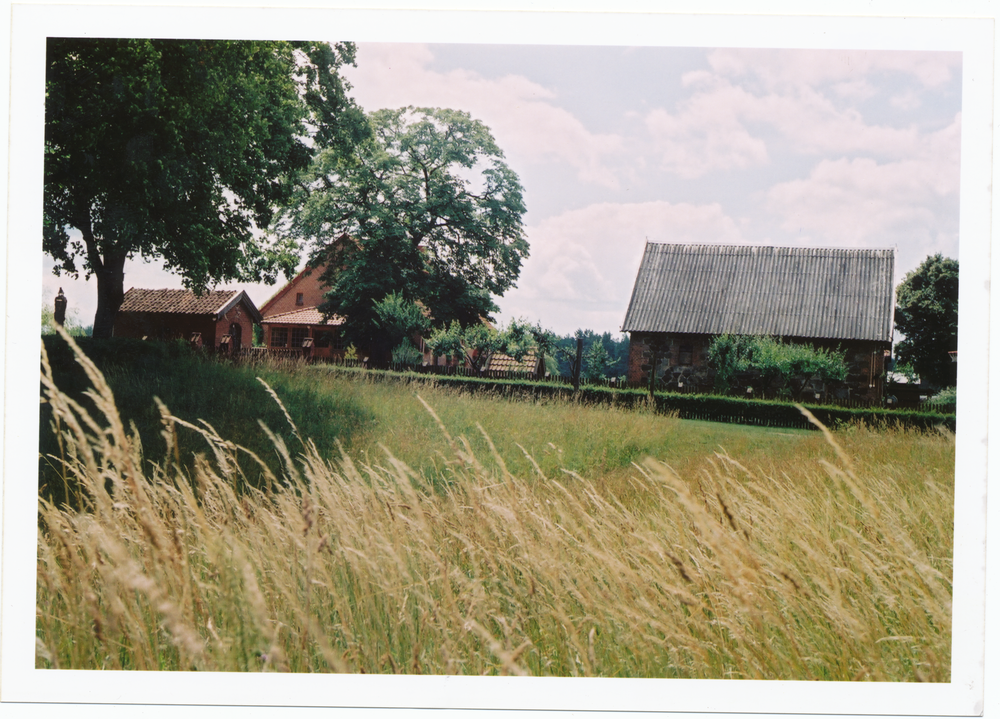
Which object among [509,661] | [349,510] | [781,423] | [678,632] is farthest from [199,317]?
[781,423]

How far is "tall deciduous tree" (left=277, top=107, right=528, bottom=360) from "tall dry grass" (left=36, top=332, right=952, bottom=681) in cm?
132

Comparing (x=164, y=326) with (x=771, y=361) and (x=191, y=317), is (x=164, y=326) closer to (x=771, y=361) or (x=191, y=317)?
(x=191, y=317)

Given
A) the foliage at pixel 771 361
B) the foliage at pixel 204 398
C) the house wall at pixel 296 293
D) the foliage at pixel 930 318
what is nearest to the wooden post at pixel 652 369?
the foliage at pixel 771 361

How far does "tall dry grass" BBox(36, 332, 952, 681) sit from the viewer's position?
8.04ft

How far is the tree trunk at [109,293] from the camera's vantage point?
3.64 metres

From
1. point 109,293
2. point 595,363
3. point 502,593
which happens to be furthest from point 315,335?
point 502,593

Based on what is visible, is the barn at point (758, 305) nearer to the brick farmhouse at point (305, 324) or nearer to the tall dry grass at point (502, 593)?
the tall dry grass at point (502, 593)

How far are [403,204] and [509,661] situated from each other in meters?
2.83

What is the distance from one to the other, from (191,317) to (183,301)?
11cm

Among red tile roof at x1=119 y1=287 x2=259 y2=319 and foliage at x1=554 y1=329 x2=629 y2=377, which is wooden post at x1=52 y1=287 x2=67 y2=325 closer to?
red tile roof at x1=119 y1=287 x2=259 y2=319

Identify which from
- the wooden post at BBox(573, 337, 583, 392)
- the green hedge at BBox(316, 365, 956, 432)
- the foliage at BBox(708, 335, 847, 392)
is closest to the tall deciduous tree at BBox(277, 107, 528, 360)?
the green hedge at BBox(316, 365, 956, 432)

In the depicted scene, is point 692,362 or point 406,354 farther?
point 692,362

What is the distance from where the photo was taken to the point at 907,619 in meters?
2.79

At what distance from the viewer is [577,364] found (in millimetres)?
4059
